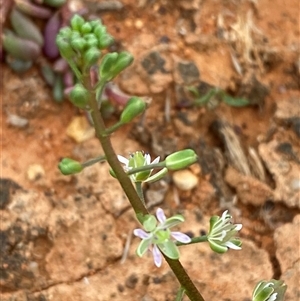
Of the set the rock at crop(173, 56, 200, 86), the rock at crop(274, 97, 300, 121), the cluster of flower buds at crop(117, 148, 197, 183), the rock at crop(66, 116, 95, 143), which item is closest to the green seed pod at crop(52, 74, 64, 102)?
the rock at crop(66, 116, 95, 143)

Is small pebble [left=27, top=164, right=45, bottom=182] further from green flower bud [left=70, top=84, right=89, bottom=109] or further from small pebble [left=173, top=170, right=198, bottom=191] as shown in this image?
green flower bud [left=70, top=84, right=89, bottom=109]

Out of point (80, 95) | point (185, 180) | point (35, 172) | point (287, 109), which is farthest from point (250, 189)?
point (80, 95)

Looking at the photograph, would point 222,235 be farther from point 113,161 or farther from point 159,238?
point 113,161

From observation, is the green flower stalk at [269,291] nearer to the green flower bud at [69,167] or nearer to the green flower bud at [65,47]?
the green flower bud at [69,167]

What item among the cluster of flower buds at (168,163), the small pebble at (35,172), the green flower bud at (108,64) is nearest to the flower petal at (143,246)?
the cluster of flower buds at (168,163)

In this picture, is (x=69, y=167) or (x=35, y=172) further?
(x=35, y=172)

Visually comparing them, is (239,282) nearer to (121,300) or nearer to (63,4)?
(121,300)
